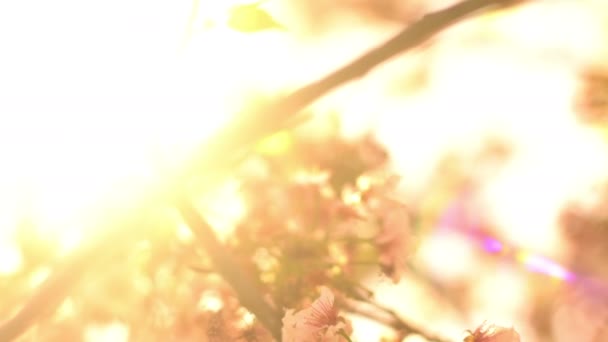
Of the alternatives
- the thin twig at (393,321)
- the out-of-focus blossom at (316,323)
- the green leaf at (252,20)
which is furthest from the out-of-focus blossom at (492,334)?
the green leaf at (252,20)

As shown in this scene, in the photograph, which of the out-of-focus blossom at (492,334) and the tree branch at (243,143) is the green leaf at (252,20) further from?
the out-of-focus blossom at (492,334)

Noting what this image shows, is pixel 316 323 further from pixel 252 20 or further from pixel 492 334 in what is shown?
pixel 252 20

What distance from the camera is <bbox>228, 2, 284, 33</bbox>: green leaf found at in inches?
25.8

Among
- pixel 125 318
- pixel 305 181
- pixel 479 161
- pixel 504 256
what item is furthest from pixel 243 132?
pixel 504 256

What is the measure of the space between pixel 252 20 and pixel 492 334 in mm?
422

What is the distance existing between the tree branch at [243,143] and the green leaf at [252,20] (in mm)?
78

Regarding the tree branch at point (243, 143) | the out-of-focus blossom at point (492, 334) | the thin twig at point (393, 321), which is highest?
the tree branch at point (243, 143)

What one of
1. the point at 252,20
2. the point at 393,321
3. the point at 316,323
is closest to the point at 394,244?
the point at 393,321

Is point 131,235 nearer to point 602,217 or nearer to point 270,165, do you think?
point 270,165

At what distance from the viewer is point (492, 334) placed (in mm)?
644

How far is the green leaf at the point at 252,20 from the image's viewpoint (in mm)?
654

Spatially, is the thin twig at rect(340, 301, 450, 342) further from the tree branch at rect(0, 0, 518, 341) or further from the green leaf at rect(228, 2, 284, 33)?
the green leaf at rect(228, 2, 284, 33)

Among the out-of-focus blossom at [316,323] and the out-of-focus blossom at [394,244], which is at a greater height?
the out-of-focus blossom at [394,244]

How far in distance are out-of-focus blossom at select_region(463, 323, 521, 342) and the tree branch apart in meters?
0.24
